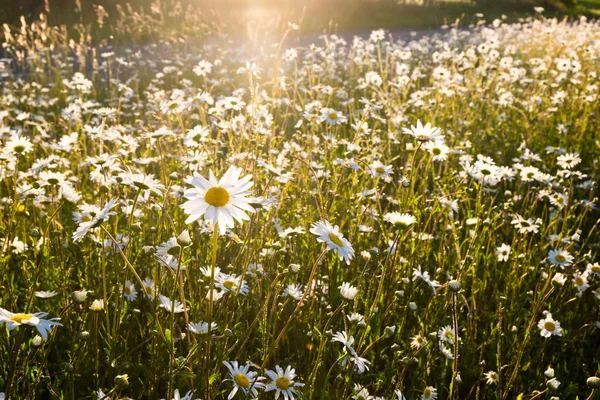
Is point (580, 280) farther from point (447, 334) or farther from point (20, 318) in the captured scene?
point (20, 318)

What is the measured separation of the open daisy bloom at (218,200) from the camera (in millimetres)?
1255

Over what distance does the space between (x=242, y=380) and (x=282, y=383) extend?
15 cm

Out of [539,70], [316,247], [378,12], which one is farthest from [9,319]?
[378,12]

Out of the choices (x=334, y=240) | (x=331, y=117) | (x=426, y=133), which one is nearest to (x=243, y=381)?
(x=334, y=240)

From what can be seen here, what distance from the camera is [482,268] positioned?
3029 mm

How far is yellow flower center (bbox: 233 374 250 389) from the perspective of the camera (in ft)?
4.94

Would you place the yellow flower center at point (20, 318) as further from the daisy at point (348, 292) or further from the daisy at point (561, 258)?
the daisy at point (561, 258)

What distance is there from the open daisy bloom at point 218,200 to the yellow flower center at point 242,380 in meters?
0.51

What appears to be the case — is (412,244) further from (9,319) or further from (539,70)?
(539,70)

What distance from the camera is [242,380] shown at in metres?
1.51

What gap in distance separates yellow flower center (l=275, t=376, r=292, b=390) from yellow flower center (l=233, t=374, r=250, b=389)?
0.41 ft

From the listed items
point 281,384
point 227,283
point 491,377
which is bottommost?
point 491,377

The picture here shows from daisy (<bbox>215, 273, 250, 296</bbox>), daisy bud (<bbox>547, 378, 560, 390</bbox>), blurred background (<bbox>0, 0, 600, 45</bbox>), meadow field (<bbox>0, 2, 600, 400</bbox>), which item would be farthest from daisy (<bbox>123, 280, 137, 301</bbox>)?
blurred background (<bbox>0, 0, 600, 45</bbox>)

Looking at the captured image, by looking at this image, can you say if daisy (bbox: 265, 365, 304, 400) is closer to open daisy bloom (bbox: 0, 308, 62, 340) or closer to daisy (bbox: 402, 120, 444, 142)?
open daisy bloom (bbox: 0, 308, 62, 340)
